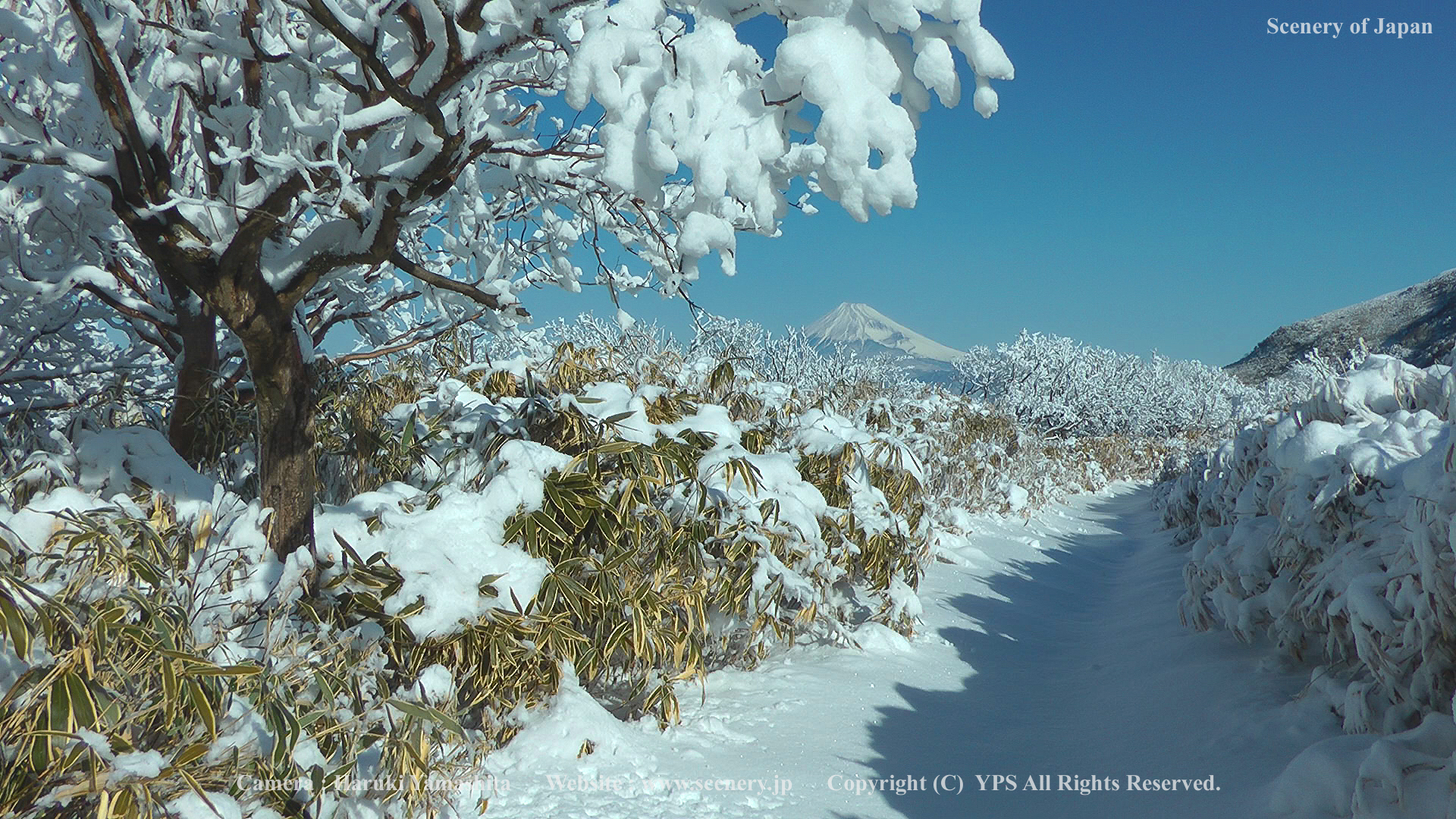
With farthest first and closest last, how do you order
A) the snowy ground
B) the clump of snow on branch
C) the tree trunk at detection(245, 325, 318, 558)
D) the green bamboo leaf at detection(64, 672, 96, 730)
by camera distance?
1. the snowy ground
2. the tree trunk at detection(245, 325, 318, 558)
3. the green bamboo leaf at detection(64, 672, 96, 730)
4. the clump of snow on branch

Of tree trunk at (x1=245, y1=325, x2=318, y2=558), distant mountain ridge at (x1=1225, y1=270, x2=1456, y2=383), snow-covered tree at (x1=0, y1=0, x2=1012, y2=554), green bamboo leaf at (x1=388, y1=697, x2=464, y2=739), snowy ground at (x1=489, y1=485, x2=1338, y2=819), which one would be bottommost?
snowy ground at (x1=489, y1=485, x2=1338, y2=819)

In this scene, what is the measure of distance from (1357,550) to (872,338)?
150ft

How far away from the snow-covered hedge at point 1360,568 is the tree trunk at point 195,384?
4287mm

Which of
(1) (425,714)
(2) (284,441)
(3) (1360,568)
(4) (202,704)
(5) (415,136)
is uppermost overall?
(5) (415,136)

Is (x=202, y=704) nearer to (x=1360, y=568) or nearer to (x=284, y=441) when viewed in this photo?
(x=284, y=441)

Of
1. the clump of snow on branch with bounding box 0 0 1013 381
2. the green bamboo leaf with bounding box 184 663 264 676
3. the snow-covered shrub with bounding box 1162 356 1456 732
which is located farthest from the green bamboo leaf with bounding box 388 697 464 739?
the snow-covered shrub with bounding box 1162 356 1456 732

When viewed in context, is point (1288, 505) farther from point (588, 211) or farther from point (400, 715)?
point (400, 715)

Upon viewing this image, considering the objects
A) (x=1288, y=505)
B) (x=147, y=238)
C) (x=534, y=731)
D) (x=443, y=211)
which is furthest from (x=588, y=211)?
(x=1288, y=505)

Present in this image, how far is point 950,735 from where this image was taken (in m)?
3.64

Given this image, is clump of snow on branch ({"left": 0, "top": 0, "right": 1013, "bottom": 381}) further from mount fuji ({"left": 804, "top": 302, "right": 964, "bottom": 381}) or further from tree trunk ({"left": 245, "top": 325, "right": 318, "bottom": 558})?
mount fuji ({"left": 804, "top": 302, "right": 964, "bottom": 381})

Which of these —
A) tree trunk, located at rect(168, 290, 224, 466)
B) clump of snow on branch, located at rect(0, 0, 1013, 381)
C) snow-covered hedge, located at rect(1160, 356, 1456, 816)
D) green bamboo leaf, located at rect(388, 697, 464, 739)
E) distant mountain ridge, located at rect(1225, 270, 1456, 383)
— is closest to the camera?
clump of snow on branch, located at rect(0, 0, 1013, 381)

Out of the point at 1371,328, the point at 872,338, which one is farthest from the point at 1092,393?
the point at 1371,328

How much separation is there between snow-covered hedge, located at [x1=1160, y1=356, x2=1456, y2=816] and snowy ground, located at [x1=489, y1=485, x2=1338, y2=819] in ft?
0.83

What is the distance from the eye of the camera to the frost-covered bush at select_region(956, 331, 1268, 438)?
21.2 meters
